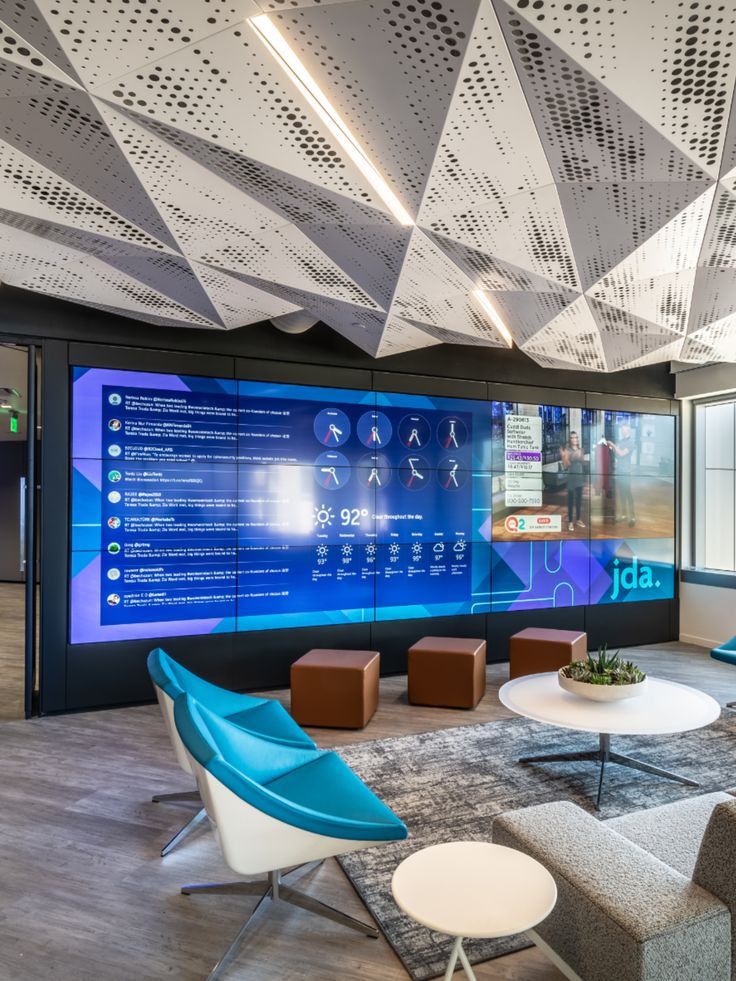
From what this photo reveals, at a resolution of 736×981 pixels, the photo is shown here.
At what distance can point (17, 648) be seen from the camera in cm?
741

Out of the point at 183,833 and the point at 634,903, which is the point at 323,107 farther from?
the point at 183,833

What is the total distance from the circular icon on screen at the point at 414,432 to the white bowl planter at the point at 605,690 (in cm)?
315

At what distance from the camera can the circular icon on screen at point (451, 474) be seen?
6.47m

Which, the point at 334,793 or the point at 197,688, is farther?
the point at 197,688

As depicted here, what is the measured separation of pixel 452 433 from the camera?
21.4 ft

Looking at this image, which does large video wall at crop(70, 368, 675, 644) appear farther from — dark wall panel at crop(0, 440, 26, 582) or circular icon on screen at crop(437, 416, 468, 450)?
dark wall panel at crop(0, 440, 26, 582)

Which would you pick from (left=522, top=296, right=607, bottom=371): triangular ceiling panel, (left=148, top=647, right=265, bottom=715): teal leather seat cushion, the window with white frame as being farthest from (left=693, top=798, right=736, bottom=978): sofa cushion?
the window with white frame

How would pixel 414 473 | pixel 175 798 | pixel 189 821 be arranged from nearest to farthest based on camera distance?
pixel 189 821
pixel 175 798
pixel 414 473

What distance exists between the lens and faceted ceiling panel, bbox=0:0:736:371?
1907mm

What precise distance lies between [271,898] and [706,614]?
6.76m

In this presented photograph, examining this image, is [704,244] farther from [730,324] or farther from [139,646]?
[139,646]

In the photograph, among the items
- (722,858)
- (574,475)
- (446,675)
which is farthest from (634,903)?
(574,475)

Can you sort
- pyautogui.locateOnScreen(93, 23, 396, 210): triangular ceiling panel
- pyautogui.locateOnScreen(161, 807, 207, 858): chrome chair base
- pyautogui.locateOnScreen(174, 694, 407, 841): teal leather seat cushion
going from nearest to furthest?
1. pyautogui.locateOnScreen(93, 23, 396, 210): triangular ceiling panel
2. pyautogui.locateOnScreen(174, 694, 407, 841): teal leather seat cushion
3. pyautogui.locateOnScreen(161, 807, 207, 858): chrome chair base

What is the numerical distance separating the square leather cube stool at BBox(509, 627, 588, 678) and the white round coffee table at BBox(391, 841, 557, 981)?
381 centimetres
